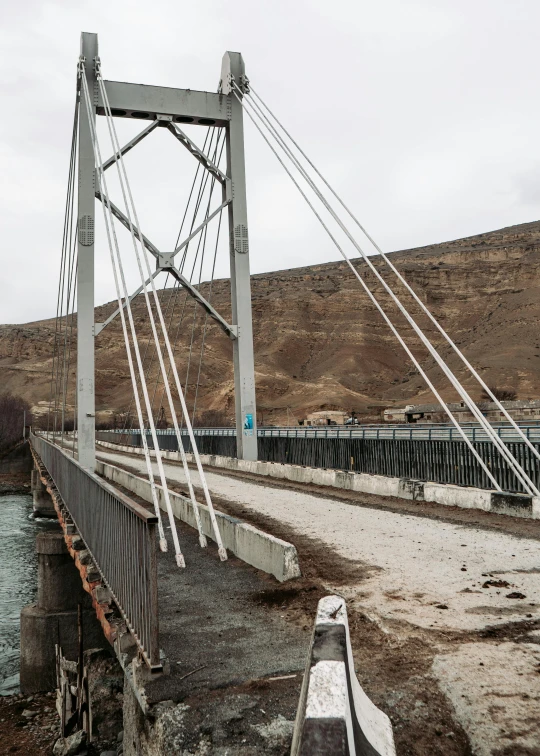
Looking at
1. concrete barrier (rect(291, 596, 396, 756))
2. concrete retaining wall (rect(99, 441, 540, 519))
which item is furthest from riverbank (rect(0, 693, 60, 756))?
concrete barrier (rect(291, 596, 396, 756))

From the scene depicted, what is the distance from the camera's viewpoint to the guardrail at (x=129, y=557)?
379cm

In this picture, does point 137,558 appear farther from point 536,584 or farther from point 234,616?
point 536,584

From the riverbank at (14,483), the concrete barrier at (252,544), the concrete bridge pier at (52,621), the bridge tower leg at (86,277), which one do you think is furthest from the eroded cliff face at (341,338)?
the concrete barrier at (252,544)

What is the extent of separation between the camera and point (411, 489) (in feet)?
38.8

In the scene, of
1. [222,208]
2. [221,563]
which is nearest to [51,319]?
[222,208]

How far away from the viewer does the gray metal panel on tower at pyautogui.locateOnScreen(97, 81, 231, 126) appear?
17375mm

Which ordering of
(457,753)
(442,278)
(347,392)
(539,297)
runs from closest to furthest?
(457,753) → (347,392) → (539,297) → (442,278)

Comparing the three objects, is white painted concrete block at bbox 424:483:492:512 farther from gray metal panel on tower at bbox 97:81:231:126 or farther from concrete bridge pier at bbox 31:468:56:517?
concrete bridge pier at bbox 31:468:56:517

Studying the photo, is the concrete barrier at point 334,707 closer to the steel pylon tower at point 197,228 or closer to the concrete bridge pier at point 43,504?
the steel pylon tower at point 197,228

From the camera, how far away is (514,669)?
370cm

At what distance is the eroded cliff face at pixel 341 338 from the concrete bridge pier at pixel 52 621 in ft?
195

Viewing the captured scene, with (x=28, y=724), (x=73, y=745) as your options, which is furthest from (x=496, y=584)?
(x=28, y=724)

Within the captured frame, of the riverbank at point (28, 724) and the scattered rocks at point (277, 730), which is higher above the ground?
the scattered rocks at point (277, 730)

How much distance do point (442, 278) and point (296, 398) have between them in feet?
136
